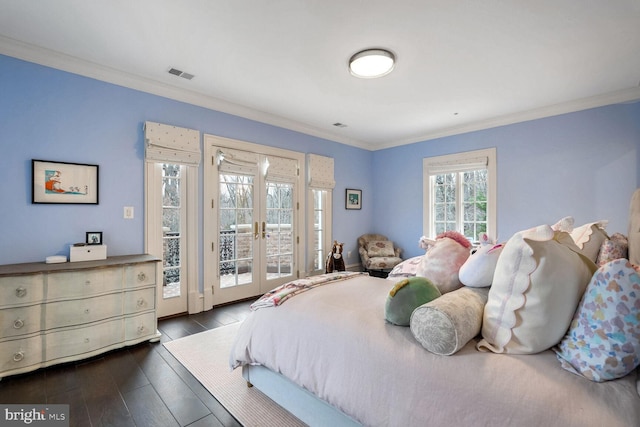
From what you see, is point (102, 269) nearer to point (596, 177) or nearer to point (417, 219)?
point (417, 219)

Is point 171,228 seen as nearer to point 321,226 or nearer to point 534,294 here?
point 321,226

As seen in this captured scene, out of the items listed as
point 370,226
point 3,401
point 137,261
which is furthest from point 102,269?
point 370,226

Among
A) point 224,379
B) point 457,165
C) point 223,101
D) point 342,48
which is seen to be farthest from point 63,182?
point 457,165

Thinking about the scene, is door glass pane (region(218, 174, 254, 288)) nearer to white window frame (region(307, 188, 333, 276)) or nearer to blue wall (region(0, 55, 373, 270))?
blue wall (region(0, 55, 373, 270))

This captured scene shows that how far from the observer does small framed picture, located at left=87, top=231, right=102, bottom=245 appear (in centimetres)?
273

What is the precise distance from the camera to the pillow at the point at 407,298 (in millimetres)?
1389

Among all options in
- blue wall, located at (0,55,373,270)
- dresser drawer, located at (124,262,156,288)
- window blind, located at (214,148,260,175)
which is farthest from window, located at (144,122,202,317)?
dresser drawer, located at (124,262,156,288)

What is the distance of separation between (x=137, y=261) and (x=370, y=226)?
A: 4.24m

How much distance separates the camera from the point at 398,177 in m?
5.47

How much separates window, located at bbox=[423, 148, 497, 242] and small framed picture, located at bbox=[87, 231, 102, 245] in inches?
179

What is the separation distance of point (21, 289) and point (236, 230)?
2.11 metres

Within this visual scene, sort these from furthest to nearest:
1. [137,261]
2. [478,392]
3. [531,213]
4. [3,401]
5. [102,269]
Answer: [531,213] < [137,261] < [102,269] < [3,401] < [478,392]

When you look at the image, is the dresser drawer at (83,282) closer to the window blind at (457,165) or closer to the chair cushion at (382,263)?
the chair cushion at (382,263)

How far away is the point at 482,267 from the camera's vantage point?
4.66 feet
